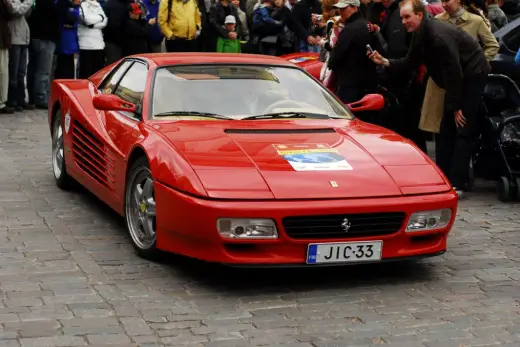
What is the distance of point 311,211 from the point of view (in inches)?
241

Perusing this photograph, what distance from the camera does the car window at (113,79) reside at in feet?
27.9

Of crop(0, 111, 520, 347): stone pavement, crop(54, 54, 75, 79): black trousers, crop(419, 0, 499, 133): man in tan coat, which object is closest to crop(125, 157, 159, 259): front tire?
crop(0, 111, 520, 347): stone pavement

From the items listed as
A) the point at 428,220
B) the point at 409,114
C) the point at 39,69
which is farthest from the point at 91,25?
the point at 428,220

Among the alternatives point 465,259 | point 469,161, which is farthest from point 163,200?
point 469,161

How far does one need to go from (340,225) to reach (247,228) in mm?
558

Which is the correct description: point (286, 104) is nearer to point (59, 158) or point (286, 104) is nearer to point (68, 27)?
point (59, 158)

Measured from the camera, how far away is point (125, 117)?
25.1ft

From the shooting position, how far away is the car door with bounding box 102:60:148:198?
7289 millimetres

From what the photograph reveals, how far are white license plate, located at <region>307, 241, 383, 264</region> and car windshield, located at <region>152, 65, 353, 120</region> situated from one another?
156 centimetres

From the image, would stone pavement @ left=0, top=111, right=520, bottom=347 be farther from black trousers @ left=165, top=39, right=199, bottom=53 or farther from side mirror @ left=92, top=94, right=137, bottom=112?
black trousers @ left=165, top=39, right=199, bottom=53

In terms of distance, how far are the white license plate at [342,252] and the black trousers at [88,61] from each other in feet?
32.0

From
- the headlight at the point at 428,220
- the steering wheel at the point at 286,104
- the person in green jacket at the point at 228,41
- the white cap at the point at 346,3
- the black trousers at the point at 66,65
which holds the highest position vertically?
the white cap at the point at 346,3

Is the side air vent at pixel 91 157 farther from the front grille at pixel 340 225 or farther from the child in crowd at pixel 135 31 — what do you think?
Answer: the child in crowd at pixel 135 31

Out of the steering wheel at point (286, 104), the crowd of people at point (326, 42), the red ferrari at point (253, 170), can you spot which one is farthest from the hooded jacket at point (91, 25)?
the steering wheel at point (286, 104)
